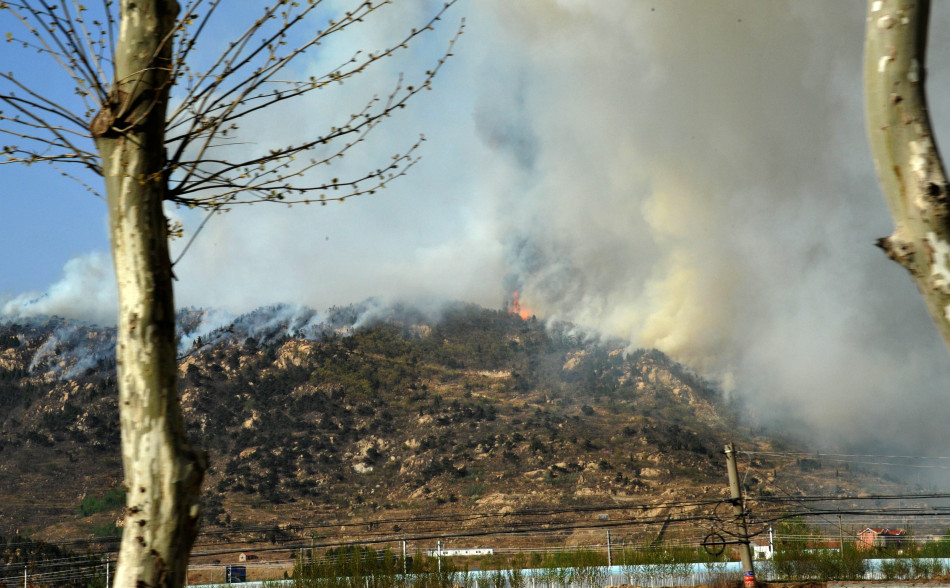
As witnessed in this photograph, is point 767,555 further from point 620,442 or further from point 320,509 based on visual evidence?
point 620,442

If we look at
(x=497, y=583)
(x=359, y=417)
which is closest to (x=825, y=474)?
(x=359, y=417)

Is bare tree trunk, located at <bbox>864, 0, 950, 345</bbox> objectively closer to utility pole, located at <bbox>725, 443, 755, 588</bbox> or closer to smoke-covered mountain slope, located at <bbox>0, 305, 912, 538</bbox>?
utility pole, located at <bbox>725, 443, 755, 588</bbox>

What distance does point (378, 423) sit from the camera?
70.5 metres

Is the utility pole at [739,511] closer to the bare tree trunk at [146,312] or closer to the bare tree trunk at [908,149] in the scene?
the bare tree trunk at [146,312]

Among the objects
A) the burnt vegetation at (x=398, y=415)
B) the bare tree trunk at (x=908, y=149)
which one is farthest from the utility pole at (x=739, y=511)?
the burnt vegetation at (x=398, y=415)

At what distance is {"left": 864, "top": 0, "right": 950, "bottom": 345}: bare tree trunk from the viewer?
257 centimetres

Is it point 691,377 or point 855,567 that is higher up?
point 691,377

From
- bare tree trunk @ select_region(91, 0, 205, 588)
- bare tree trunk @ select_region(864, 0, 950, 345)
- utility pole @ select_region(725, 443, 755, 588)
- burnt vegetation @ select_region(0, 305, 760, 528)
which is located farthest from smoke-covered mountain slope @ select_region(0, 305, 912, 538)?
bare tree trunk @ select_region(864, 0, 950, 345)

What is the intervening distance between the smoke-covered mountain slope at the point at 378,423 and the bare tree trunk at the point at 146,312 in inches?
1794

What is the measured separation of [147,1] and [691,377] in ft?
298

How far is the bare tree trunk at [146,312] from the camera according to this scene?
3.45m

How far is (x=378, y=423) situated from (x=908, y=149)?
69.5 m

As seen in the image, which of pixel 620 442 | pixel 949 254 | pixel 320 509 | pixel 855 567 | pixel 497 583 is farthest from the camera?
pixel 620 442

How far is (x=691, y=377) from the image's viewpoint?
90.6 metres
